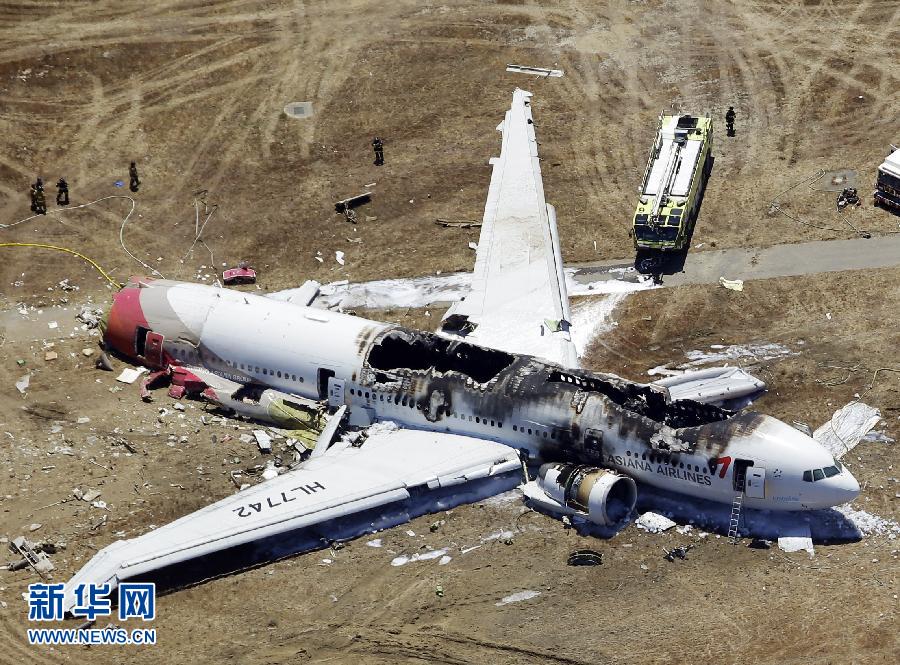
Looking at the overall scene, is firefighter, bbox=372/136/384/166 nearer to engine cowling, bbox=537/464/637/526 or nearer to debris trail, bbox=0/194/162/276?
debris trail, bbox=0/194/162/276

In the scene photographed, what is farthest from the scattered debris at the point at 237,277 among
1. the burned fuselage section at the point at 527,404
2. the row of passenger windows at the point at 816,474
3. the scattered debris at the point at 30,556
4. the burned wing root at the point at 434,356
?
the row of passenger windows at the point at 816,474

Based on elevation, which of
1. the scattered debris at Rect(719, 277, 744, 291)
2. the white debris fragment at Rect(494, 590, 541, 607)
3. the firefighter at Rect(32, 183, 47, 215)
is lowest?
the white debris fragment at Rect(494, 590, 541, 607)

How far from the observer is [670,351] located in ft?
199

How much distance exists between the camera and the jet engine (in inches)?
1961

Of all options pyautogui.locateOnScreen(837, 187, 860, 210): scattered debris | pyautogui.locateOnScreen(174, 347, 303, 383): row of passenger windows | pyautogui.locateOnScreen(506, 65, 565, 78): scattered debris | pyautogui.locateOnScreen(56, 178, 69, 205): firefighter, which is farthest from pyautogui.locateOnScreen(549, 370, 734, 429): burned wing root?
pyautogui.locateOnScreen(56, 178, 69, 205): firefighter

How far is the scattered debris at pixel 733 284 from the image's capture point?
64.1 metres

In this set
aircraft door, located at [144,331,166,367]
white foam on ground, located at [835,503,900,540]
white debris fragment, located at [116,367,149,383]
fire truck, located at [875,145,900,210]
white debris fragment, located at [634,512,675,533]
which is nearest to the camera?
white foam on ground, located at [835,503,900,540]

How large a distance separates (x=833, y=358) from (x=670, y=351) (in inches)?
288

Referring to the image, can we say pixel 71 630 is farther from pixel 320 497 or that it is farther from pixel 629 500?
pixel 629 500

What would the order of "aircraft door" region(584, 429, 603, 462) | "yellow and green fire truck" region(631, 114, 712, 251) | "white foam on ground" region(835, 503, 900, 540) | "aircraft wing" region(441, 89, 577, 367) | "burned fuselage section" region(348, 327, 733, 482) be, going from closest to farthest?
1. "white foam on ground" region(835, 503, 900, 540)
2. "burned fuselage section" region(348, 327, 733, 482)
3. "aircraft door" region(584, 429, 603, 462)
4. "aircraft wing" region(441, 89, 577, 367)
5. "yellow and green fire truck" region(631, 114, 712, 251)

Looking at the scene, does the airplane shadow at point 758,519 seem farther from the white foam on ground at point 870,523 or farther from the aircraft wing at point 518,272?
the aircraft wing at point 518,272

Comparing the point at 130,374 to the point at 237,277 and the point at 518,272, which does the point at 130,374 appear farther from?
the point at 518,272

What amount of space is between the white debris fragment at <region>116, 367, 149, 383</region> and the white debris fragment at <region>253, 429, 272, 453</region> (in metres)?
6.90

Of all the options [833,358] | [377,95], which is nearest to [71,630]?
[833,358]
